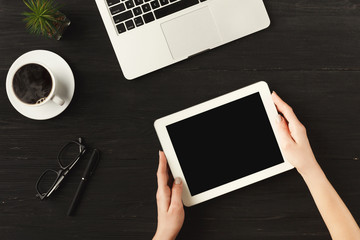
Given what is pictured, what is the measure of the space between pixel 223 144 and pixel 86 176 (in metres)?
0.39

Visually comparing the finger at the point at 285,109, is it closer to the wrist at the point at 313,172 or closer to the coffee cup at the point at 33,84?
the wrist at the point at 313,172

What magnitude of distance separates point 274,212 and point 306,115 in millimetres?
285

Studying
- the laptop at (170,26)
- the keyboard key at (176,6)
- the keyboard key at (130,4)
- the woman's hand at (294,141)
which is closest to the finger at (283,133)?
the woman's hand at (294,141)

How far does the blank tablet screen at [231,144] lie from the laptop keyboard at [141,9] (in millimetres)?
281

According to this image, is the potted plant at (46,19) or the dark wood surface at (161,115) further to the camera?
the dark wood surface at (161,115)

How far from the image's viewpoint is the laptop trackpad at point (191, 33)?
870 millimetres

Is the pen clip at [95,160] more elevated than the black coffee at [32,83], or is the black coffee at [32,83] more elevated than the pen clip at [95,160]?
the black coffee at [32,83]

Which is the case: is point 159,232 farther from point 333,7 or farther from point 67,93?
point 333,7

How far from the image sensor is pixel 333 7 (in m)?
0.90

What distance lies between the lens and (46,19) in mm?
812

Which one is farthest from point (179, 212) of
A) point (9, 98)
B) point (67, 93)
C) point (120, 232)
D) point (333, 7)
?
point (333, 7)

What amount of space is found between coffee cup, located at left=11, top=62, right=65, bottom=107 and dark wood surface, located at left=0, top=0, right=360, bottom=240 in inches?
3.8

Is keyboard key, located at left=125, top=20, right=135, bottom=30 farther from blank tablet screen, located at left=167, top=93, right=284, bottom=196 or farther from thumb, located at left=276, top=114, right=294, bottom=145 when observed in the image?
thumb, located at left=276, top=114, right=294, bottom=145

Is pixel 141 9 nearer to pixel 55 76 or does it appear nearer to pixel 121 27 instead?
pixel 121 27
